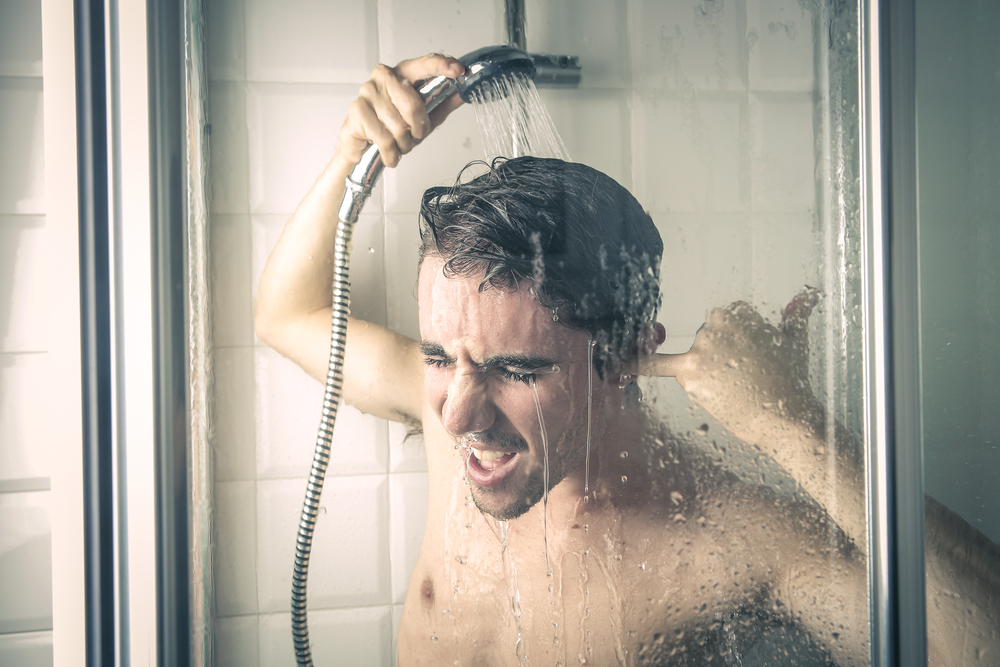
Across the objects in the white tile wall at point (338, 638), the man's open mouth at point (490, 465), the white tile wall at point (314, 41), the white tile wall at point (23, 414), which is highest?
the white tile wall at point (314, 41)

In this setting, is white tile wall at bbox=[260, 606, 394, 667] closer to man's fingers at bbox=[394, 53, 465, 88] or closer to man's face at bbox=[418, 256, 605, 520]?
man's face at bbox=[418, 256, 605, 520]

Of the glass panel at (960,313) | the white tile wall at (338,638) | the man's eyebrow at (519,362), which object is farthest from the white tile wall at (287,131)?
the glass panel at (960,313)

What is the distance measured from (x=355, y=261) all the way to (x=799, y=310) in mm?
527

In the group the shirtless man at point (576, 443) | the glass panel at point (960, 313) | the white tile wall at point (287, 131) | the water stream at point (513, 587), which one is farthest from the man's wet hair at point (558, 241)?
the glass panel at point (960, 313)

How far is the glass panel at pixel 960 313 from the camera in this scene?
21.2 inches

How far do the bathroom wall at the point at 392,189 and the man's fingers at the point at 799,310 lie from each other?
0.04 feet

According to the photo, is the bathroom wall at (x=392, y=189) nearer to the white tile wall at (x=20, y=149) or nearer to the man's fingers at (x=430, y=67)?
the man's fingers at (x=430, y=67)

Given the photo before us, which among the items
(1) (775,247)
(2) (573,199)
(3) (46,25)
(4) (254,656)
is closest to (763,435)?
(1) (775,247)

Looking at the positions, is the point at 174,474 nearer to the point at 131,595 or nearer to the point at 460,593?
the point at 131,595

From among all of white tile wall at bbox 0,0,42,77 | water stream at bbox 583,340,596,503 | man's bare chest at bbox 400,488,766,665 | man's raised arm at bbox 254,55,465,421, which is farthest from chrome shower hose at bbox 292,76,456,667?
white tile wall at bbox 0,0,42,77

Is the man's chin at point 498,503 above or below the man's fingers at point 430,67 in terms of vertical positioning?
below

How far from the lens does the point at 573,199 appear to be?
0.49m

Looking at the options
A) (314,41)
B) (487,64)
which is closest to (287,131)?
(314,41)

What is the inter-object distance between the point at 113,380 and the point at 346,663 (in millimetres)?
408
